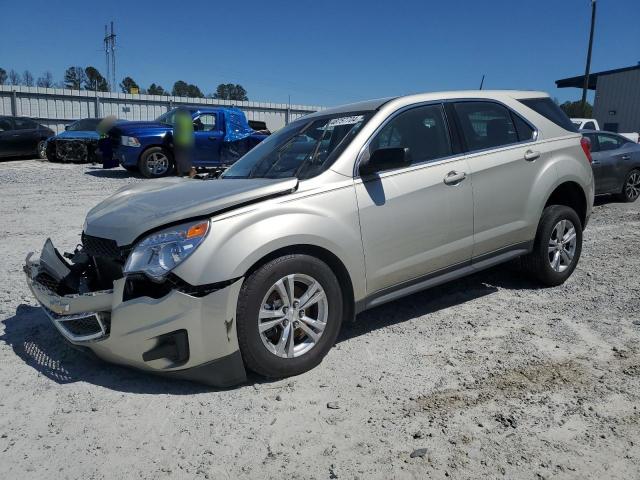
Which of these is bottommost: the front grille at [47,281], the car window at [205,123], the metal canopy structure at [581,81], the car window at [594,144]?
the front grille at [47,281]

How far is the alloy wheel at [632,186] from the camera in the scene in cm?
1079

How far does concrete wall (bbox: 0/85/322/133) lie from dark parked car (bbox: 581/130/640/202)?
21.9 meters

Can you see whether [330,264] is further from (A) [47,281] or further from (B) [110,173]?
(B) [110,173]

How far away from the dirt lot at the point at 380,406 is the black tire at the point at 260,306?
12cm

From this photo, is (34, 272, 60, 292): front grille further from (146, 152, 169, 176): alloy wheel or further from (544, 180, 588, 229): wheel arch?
(146, 152, 169, 176): alloy wheel

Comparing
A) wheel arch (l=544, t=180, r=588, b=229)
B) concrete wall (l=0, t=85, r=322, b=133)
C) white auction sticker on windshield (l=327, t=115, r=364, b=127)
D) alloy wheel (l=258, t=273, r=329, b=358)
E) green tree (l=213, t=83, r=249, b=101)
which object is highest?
green tree (l=213, t=83, r=249, b=101)

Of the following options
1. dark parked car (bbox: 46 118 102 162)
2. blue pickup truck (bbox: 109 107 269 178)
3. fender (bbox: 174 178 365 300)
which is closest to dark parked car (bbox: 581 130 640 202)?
blue pickup truck (bbox: 109 107 269 178)

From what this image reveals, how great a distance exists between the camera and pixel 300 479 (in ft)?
7.80

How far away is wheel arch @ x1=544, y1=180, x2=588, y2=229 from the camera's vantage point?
500 centimetres

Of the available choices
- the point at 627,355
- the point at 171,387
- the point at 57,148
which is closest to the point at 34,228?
the point at 171,387

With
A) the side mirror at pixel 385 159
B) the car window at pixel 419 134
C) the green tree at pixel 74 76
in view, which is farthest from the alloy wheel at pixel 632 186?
the green tree at pixel 74 76

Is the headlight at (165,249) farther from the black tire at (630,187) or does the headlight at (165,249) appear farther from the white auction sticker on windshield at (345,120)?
the black tire at (630,187)

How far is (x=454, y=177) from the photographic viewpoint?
4.04 metres

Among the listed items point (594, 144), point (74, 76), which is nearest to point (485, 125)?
point (594, 144)
